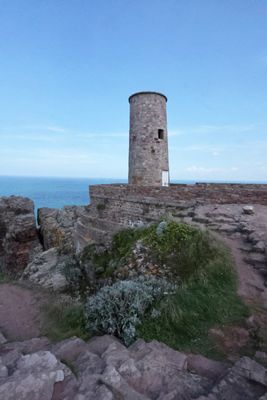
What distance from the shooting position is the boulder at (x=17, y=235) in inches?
602

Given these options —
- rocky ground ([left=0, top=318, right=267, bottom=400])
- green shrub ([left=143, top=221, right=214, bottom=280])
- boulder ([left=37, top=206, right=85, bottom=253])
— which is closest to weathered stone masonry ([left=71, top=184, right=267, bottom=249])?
boulder ([left=37, top=206, right=85, bottom=253])

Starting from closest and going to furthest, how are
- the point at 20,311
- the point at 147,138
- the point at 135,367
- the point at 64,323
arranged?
the point at 135,367, the point at 64,323, the point at 20,311, the point at 147,138

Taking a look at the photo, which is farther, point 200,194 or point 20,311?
point 200,194

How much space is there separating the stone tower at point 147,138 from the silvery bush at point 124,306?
1214cm

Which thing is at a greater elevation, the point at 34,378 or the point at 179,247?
the point at 179,247

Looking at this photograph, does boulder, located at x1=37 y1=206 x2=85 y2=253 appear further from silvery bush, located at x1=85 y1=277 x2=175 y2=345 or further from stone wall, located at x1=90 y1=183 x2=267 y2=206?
silvery bush, located at x1=85 y1=277 x2=175 y2=345

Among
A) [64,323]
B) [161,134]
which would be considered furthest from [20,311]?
[161,134]

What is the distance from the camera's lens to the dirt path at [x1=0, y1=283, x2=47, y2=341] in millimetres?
4953

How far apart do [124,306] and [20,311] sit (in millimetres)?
3852

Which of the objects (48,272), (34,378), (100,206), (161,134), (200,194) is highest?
(161,134)

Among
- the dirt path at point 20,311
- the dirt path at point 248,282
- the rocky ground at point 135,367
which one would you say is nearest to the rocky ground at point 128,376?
the rocky ground at point 135,367

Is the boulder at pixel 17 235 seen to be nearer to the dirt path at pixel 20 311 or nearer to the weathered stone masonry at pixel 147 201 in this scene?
the weathered stone masonry at pixel 147 201

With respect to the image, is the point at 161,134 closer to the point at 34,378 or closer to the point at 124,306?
the point at 124,306

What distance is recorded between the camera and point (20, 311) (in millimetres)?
6254
